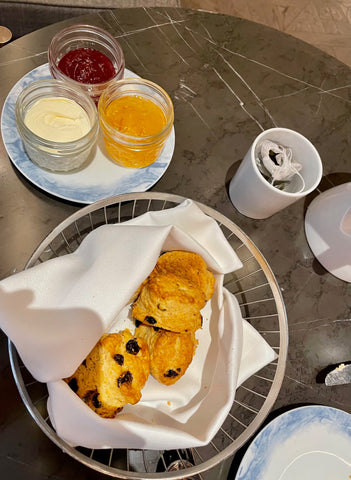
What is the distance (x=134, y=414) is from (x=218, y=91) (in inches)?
25.6

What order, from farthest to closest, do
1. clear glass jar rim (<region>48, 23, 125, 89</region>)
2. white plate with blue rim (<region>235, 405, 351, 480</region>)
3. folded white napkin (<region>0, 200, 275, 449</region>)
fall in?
clear glass jar rim (<region>48, 23, 125, 89</region>)
white plate with blue rim (<region>235, 405, 351, 480</region>)
folded white napkin (<region>0, 200, 275, 449</region>)

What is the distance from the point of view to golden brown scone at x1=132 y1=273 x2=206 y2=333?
24.9 inches

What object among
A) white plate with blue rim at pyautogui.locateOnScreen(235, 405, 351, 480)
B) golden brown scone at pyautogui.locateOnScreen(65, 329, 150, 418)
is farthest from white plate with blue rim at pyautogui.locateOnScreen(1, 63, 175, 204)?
white plate with blue rim at pyautogui.locateOnScreen(235, 405, 351, 480)

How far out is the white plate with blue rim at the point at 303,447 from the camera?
70 cm

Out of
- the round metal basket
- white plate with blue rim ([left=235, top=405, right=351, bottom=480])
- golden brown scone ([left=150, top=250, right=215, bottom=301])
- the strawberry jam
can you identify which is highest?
the strawberry jam

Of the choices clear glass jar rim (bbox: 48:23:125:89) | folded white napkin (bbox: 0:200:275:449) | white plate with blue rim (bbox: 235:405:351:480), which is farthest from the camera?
clear glass jar rim (bbox: 48:23:125:89)

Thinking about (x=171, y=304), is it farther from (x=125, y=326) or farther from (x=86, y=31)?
(x=86, y=31)

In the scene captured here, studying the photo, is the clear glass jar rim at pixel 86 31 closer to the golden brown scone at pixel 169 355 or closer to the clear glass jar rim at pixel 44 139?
the clear glass jar rim at pixel 44 139

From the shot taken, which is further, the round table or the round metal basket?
the round table

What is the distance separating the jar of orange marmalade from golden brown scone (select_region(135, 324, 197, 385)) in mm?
301

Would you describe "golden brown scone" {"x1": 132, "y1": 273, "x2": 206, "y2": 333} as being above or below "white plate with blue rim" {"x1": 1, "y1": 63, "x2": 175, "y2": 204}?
below

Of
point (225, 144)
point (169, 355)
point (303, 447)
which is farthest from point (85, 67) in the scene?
point (303, 447)

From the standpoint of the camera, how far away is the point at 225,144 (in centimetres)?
91

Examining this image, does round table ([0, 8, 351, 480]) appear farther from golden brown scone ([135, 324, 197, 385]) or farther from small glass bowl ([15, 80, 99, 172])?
golden brown scone ([135, 324, 197, 385])
